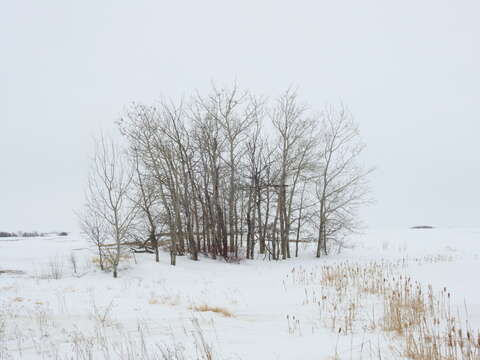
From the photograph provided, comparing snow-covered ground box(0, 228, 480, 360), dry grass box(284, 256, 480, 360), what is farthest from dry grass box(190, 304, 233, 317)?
dry grass box(284, 256, 480, 360)

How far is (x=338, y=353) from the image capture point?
11.7ft

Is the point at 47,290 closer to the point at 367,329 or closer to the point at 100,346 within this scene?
the point at 100,346

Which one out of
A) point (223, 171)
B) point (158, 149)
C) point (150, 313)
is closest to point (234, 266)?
point (223, 171)

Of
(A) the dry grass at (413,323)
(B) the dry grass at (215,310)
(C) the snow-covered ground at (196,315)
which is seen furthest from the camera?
(B) the dry grass at (215,310)

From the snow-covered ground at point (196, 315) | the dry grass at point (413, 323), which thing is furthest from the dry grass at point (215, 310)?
the dry grass at point (413, 323)

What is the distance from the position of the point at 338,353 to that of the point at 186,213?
1379 cm

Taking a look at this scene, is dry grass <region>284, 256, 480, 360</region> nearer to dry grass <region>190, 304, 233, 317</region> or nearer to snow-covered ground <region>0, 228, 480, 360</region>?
snow-covered ground <region>0, 228, 480, 360</region>

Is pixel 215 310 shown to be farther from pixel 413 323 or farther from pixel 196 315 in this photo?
pixel 413 323

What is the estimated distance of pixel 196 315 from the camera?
18.9 ft

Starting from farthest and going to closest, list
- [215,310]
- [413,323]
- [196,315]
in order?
[215,310] < [196,315] < [413,323]

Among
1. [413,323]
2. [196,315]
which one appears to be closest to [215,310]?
[196,315]

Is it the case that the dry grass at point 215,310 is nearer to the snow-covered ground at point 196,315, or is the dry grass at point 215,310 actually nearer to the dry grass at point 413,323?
the snow-covered ground at point 196,315

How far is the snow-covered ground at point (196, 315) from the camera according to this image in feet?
12.3

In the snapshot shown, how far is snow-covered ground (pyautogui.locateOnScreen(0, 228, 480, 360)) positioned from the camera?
3742 mm
